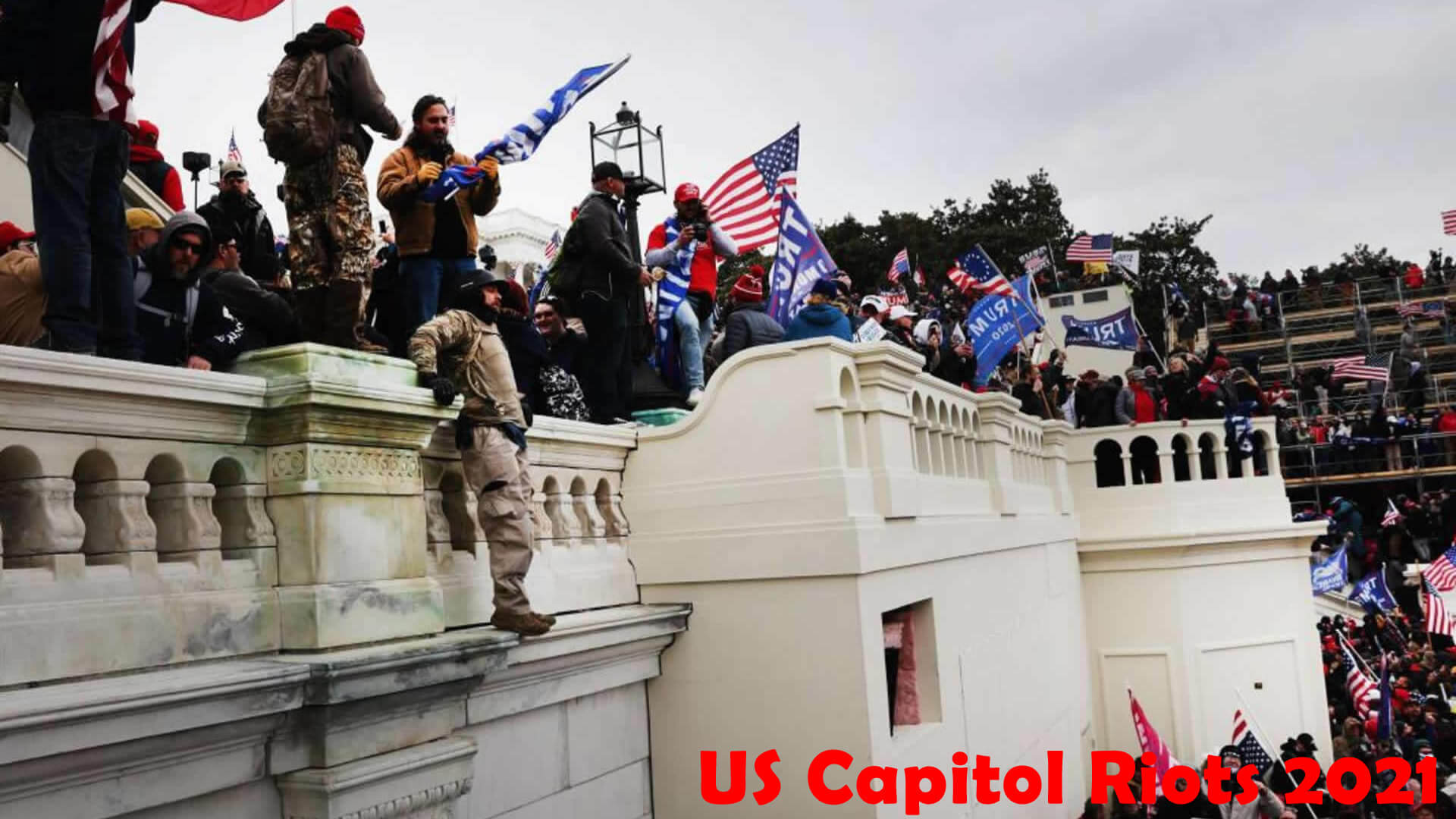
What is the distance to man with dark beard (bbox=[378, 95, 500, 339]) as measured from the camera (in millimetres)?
6547

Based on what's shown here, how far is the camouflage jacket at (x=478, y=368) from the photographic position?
566 cm

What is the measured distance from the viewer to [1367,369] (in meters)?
33.3

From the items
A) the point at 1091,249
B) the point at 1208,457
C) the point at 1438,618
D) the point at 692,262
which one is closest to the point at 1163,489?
the point at 1208,457

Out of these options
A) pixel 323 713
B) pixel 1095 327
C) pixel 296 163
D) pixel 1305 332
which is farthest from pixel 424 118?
pixel 1305 332

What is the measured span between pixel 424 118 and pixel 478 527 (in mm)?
2228

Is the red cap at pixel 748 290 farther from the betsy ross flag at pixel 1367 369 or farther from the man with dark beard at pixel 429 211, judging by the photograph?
the betsy ross flag at pixel 1367 369

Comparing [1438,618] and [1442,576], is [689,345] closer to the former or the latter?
[1438,618]

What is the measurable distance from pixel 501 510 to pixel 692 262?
4967mm

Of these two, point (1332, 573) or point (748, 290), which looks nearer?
point (748, 290)

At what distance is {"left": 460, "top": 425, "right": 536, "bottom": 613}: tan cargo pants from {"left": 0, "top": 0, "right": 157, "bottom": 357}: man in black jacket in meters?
1.53

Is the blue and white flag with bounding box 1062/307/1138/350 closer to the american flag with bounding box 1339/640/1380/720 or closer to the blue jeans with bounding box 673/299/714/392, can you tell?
the american flag with bounding box 1339/640/1380/720

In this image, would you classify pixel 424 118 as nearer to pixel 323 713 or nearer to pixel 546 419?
pixel 546 419

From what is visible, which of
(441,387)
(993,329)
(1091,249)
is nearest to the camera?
(441,387)

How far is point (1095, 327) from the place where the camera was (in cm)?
1988
